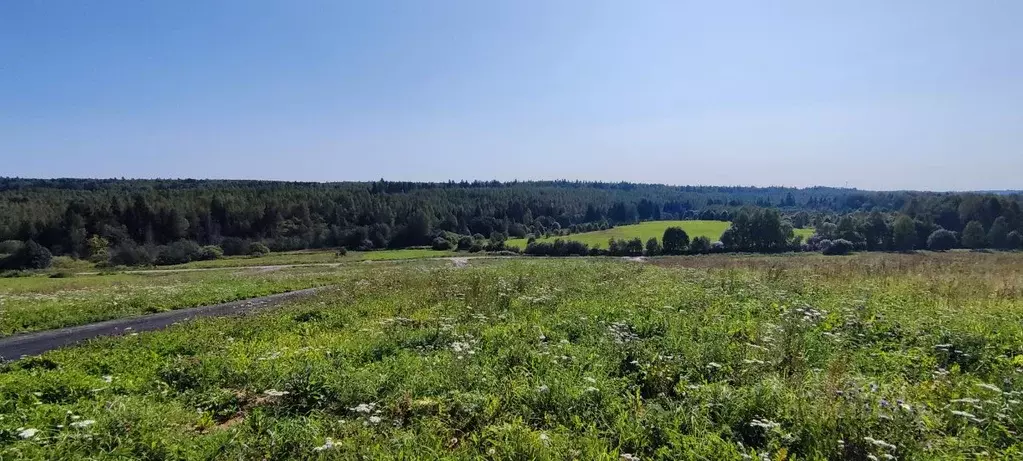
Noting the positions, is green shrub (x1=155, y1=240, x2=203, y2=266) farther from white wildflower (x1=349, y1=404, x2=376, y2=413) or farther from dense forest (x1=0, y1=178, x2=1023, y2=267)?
white wildflower (x1=349, y1=404, x2=376, y2=413)

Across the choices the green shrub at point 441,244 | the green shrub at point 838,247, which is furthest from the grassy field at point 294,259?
the green shrub at point 838,247

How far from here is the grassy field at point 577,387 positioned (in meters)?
5.45

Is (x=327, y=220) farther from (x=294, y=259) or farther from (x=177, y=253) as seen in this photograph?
(x=294, y=259)

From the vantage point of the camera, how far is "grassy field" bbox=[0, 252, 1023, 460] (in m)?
5.45

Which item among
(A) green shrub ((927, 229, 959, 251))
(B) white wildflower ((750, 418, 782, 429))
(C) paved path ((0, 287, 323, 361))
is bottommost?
(A) green shrub ((927, 229, 959, 251))

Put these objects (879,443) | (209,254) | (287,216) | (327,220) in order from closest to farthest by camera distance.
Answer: (879,443) → (209,254) → (287,216) → (327,220)

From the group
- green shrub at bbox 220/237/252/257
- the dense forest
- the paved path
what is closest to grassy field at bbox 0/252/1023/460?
the paved path

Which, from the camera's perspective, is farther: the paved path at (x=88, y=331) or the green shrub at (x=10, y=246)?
the green shrub at (x=10, y=246)

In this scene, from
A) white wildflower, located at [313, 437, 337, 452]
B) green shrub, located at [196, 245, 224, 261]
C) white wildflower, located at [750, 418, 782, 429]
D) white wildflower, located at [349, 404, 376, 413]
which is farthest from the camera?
green shrub, located at [196, 245, 224, 261]

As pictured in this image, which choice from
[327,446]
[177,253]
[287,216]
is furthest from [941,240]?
[287,216]

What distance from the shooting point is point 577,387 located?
6789mm

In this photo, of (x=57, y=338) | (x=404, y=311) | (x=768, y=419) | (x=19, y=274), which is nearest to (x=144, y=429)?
(x=768, y=419)

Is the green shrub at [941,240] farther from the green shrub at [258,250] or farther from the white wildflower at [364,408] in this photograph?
the green shrub at [258,250]

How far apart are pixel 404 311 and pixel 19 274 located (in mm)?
76481
